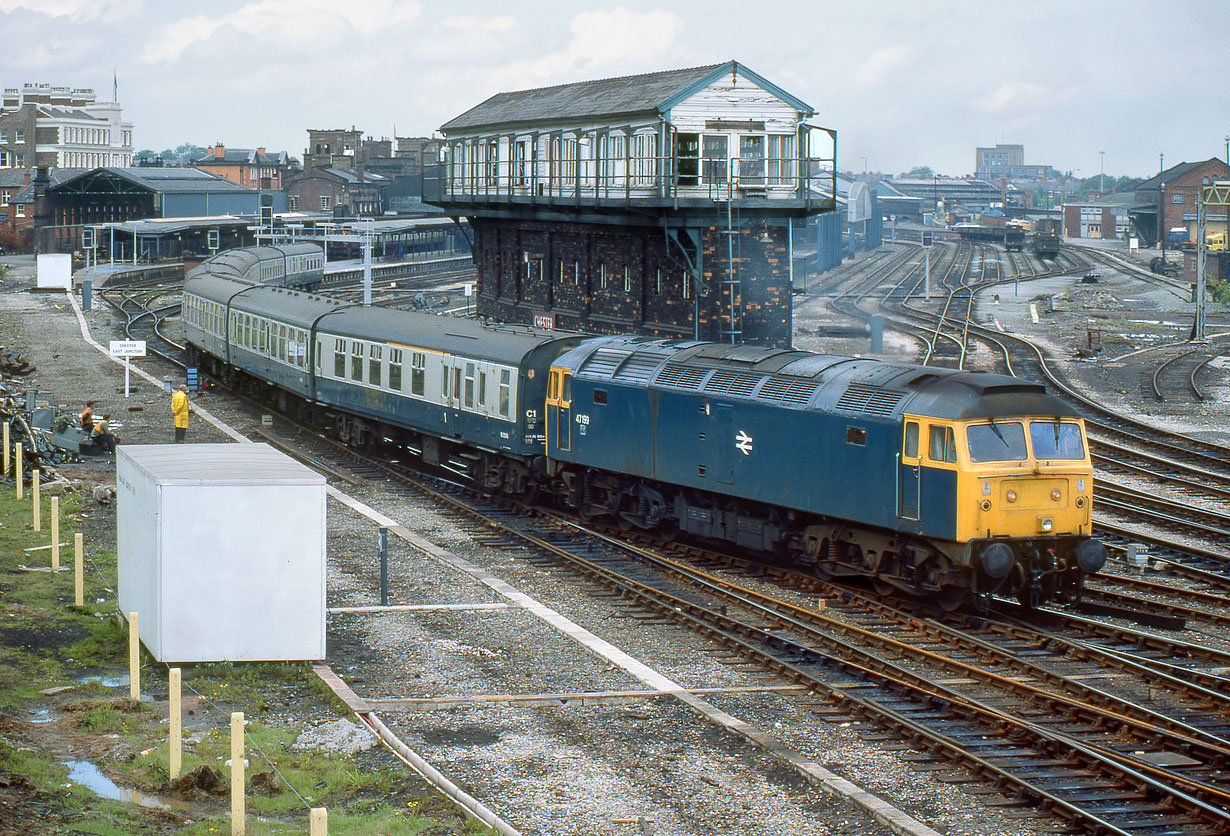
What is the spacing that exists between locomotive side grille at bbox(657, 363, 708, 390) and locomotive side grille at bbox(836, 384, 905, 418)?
3397mm

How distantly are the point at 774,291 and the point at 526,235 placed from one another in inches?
431

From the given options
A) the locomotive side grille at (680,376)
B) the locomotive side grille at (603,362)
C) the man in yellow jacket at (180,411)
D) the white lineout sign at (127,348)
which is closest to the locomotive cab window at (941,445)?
the locomotive side grille at (680,376)

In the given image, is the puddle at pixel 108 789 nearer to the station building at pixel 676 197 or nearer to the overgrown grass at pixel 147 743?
the overgrown grass at pixel 147 743

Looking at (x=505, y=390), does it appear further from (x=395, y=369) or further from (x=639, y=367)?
(x=395, y=369)

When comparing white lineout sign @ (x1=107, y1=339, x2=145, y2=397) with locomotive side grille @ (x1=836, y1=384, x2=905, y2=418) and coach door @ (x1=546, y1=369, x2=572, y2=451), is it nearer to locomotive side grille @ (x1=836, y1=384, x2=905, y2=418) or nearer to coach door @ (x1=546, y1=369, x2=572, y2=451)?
coach door @ (x1=546, y1=369, x2=572, y2=451)

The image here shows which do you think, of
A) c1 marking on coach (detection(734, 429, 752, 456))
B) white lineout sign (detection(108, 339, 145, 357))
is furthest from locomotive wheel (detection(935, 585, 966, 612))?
white lineout sign (detection(108, 339, 145, 357))

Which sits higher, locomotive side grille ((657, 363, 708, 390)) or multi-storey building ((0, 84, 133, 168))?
multi-storey building ((0, 84, 133, 168))

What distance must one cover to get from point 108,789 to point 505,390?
50.7 ft

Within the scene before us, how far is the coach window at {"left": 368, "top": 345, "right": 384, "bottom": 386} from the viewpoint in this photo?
3222 centimetres

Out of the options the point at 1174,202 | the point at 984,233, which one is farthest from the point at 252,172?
the point at 1174,202

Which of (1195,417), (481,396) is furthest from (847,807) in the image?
(1195,417)

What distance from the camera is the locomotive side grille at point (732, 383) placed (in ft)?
71.5

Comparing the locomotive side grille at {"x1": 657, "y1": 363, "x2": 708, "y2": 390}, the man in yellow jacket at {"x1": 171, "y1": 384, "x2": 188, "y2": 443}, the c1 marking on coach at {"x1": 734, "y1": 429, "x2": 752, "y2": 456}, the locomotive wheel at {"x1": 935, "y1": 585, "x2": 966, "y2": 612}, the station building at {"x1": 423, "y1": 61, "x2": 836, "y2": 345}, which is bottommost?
the locomotive wheel at {"x1": 935, "y1": 585, "x2": 966, "y2": 612}

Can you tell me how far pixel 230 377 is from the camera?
4544 cm
